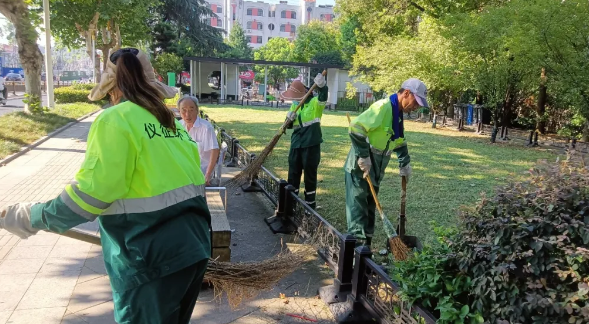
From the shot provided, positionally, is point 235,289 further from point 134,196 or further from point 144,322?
point 134,196

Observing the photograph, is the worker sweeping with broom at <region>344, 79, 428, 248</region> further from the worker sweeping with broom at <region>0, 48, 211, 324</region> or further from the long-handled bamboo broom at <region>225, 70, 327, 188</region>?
the long-handled bamboo broom at <region>225, 70, 327, 188</region>

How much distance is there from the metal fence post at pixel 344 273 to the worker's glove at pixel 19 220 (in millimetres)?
2341

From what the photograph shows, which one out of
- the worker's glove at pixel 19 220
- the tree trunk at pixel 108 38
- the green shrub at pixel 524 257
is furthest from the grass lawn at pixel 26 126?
the green shrub at pixel 524 257

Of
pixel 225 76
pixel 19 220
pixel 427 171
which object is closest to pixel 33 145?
pixel 427 171

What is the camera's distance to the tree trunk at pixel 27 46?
1438 cm

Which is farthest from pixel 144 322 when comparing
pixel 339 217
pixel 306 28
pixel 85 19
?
pixel 306 28

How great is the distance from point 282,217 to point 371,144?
1955 mm

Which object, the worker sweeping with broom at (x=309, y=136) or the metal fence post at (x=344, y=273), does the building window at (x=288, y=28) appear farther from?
the metal fence post at (x=344, y=273)

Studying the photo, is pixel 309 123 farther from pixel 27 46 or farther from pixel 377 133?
pixel 27 46

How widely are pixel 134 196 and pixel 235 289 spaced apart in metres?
1.51

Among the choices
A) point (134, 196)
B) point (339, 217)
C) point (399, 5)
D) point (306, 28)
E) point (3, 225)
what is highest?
point (306, 28)

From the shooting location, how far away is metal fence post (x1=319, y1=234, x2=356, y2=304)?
3598 millimetres

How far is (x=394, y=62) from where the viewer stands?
1939 centimetres

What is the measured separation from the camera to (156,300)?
5.79 feet
